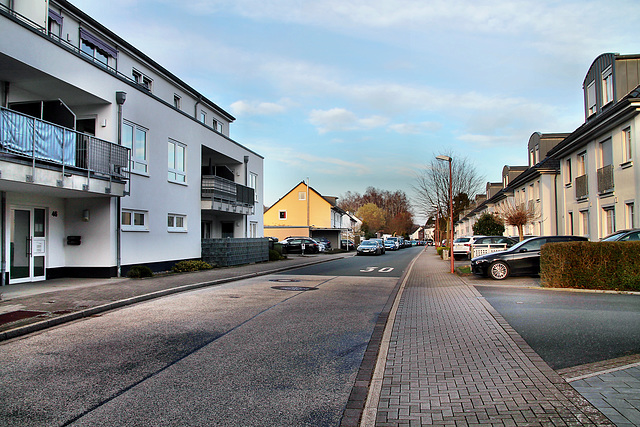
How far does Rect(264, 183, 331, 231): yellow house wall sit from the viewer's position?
60.2 m

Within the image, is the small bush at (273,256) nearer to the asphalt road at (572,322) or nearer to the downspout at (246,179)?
the downspout at (246,179)

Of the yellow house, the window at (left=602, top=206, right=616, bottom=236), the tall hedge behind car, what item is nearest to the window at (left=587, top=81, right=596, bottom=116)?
the window at (left=602, top=206, right=616, bottom=236)

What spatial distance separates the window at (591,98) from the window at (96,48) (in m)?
22.1

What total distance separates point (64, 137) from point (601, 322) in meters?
13.4

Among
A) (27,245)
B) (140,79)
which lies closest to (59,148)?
(27,245)

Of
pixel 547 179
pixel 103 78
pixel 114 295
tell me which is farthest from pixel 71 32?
pixel 547 179

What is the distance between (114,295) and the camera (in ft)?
35.3

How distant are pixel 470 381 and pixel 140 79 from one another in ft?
67.3

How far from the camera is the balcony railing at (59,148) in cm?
1064

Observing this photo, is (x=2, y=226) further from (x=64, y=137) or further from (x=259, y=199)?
(x=259, y=199)

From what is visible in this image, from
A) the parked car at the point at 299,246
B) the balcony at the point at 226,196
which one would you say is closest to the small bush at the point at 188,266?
the balcony at the point at 226,196

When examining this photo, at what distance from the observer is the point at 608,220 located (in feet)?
62.0

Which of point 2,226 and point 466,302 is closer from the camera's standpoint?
point 466,302

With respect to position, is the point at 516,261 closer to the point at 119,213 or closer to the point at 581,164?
the point at 581,164
